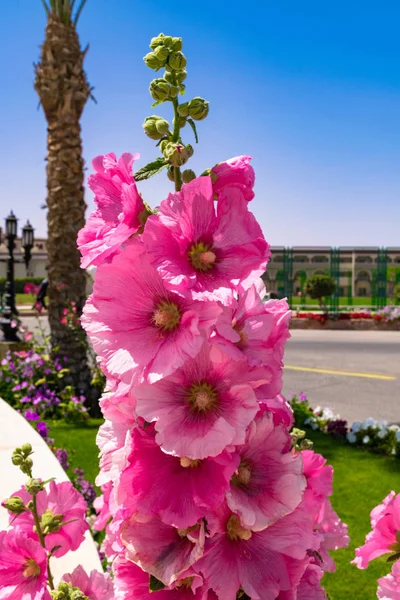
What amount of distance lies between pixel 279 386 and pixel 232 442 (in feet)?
0.48

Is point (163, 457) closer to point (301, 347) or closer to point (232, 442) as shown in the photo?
point (232, 442)

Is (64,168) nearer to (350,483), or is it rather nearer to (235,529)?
(350,483)

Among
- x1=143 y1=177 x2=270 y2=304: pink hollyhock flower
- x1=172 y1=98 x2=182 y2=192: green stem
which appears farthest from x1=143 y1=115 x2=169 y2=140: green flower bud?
x1=143 y1=177 x2=270 y2=304: pink hollyhock flower

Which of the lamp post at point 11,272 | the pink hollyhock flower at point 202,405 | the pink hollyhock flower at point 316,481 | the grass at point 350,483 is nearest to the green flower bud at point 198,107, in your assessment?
the pink hollyhock flower at point 202,405

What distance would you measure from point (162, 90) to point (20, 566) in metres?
1.02

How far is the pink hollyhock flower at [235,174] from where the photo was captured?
1062 millimetres

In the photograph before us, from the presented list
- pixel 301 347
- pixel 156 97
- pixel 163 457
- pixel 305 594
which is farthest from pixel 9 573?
pixel 301 347

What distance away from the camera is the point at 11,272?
47.3ft

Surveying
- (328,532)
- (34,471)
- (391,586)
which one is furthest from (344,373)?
(391,586)

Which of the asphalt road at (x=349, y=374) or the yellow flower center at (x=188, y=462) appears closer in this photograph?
the yellow flower center at (x=188, y=462)

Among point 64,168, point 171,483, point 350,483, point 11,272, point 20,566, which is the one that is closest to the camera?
point 171,483

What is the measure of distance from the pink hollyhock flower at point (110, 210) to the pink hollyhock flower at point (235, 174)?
148 mm

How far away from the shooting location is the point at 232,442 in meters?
0.95

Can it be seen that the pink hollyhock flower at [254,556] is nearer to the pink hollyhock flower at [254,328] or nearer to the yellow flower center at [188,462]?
the yellow flower center at [188,462]
